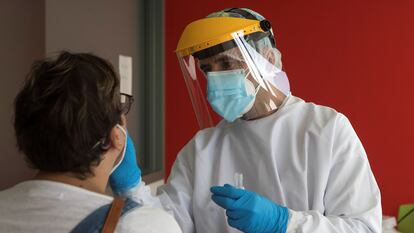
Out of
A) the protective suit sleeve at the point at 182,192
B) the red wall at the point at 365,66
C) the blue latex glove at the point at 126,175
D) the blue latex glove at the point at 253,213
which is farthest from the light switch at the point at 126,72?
the blue latex glove at the point at 253,213

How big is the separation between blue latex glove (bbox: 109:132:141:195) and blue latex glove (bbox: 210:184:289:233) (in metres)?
0.28

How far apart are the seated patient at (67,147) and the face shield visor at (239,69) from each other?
458 millimetres

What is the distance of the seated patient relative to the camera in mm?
758

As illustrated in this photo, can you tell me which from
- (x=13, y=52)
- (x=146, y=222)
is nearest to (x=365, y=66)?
(x=13, y=52)

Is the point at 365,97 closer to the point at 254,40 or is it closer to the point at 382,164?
the point at 382,164

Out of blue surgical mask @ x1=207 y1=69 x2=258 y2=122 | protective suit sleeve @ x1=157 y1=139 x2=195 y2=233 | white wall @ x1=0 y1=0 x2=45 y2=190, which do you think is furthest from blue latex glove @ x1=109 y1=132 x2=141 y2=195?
white wall @ x1=0 y1=0 x2=45 y2=190

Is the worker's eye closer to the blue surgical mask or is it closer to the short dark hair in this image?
the blue surgical mask

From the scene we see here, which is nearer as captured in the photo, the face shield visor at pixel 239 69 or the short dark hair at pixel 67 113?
the short dark hair at pixel 67 113

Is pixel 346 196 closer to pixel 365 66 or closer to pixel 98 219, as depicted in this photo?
pixel 98 219

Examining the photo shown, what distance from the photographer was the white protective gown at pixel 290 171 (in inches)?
46.7

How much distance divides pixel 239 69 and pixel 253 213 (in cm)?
41

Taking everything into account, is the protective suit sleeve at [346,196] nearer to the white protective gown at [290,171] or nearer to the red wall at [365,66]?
the white protective gown at [290,171]

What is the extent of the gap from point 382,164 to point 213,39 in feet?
5.50

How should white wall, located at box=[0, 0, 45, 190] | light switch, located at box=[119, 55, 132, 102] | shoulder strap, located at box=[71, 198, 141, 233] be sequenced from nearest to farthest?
shoulder strap, located at box=[71, 198, 141, 233] < white wall, located at box=[0, 0, 45, 190] < light switch, located at box=[119, 55, 132, 102]
